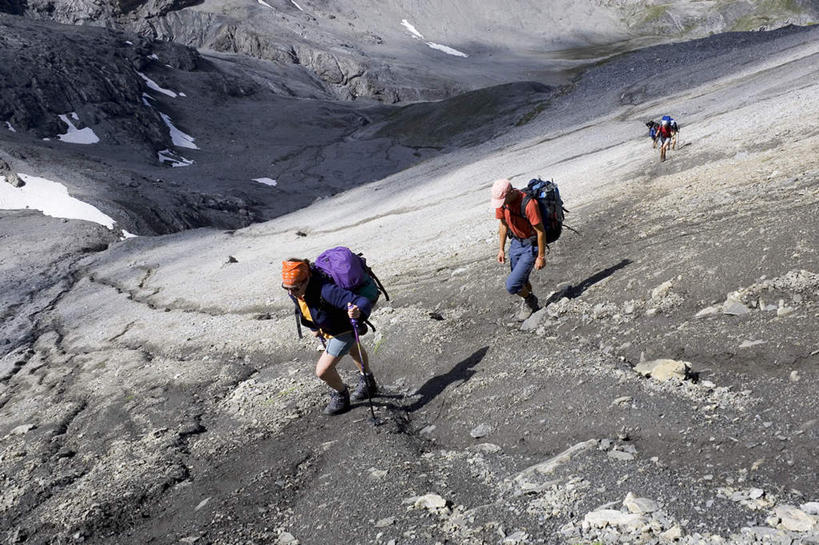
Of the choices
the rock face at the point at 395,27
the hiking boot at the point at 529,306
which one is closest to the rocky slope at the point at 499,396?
the hiking boot at the point at 529,306

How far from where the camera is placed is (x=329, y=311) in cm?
774

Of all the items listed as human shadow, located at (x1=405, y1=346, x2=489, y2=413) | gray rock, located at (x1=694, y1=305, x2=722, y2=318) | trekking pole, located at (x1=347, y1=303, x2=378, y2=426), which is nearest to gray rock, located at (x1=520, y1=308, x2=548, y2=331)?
human shadow, located at (x1=405, y1=346, x2=489, y2=413)

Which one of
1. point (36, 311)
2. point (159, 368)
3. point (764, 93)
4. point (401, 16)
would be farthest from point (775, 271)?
point (401, 16)

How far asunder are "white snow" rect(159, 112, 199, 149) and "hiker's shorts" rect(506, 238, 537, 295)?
82869mm

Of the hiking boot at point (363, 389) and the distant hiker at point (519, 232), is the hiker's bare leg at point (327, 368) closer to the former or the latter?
the hiking boot at point (363, 389)

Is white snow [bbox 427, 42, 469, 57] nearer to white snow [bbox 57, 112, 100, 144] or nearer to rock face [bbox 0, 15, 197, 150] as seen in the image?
rock face [bbox 0, 15, 197, 150]

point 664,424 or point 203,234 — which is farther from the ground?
point 203,234

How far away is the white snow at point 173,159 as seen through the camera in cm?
7589

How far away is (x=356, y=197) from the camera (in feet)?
110

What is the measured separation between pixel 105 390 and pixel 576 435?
9443 mm

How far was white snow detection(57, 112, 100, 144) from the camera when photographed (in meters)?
74.9

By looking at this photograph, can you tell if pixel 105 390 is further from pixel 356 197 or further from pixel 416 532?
pixel 356 197

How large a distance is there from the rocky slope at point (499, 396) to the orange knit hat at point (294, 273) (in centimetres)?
204

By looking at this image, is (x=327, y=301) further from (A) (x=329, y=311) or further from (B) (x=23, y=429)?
(B) (x=23, y=429)
